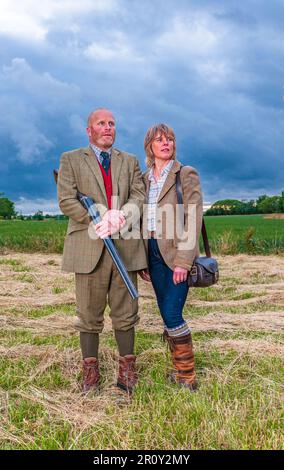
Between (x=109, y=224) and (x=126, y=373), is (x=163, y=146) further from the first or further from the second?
(x=126, y=373)

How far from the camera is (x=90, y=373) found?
132 inches

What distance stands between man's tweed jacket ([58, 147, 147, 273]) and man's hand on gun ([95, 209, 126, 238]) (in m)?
0.08

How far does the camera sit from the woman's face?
3160 millimetres

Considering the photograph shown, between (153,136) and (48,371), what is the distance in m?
1.83

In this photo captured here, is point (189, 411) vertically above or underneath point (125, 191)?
underneath

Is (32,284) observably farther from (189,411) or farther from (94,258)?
(189,411)

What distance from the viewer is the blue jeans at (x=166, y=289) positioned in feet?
10.5

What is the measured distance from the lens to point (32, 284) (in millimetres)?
7871

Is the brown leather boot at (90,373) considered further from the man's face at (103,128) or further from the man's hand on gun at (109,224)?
the man's face at (103,128)

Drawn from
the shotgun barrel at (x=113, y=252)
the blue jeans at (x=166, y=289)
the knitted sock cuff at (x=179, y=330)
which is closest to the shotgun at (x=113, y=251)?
the shotgun barrel at (x=113, y=252)

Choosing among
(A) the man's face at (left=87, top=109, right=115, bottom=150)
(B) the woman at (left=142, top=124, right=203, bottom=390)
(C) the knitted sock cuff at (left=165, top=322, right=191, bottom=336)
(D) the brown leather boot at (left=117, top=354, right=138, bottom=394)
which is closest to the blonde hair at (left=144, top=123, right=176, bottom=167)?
(B) the woman at (left=142, top=124, right=203, bottom=390)

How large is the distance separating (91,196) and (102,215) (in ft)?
0.49

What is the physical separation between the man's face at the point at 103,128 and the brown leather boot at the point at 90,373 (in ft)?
4.53
